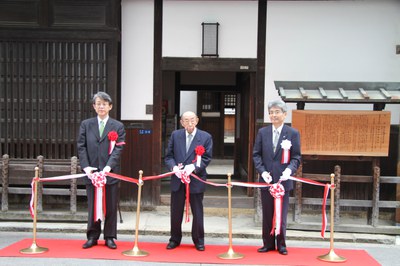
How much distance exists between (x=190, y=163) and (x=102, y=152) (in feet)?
3.86

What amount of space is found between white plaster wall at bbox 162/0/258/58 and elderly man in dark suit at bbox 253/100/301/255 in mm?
2912

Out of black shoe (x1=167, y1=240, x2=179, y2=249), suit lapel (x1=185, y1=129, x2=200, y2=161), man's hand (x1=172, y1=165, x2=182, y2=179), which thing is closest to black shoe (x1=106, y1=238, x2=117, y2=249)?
black shoe (x1=167, y1=240, x2=179, y2=249)

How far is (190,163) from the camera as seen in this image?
20.7ft

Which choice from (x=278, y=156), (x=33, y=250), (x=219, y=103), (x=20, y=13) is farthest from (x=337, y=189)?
(x=219, y=103)

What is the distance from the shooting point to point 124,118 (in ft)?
29.1

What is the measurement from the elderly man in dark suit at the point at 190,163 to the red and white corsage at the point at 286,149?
3.16ft

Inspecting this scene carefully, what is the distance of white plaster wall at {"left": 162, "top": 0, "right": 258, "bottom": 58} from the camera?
28.8 ft

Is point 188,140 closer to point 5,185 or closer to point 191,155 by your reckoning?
point 191,155

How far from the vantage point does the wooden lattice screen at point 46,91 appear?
856 centimetres

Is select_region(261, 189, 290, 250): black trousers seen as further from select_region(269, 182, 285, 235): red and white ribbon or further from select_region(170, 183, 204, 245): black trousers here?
select_region(170, 183, 204, 245): black trousers

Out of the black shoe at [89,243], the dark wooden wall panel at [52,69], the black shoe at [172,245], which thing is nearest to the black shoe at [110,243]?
the black shoe at [89,243]

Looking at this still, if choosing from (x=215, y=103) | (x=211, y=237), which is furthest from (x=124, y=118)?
(x=215, y=103)

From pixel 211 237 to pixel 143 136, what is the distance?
7.97 ft

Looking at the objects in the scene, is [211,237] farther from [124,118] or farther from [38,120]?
[38,120]
